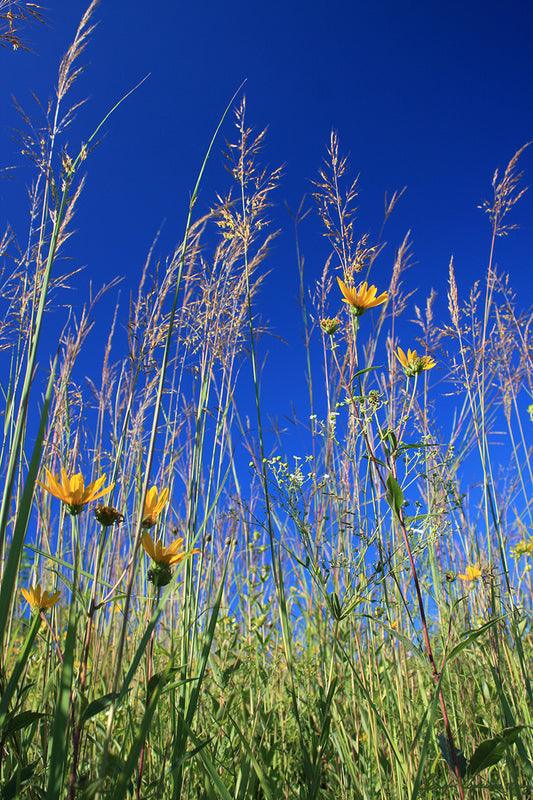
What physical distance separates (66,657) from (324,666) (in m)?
0.76

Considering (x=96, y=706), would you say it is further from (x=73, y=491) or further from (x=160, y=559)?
(x=73, y=491)

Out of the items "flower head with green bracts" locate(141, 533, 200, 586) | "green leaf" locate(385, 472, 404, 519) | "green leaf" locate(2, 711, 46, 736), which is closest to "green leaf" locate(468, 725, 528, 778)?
"green leaf" locate(385, 472, 404, 519)

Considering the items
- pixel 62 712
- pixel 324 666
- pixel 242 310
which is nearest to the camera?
pixel 62 712

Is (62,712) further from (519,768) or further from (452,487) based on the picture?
(519,768)

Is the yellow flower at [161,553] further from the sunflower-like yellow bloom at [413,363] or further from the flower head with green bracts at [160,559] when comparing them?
the sunflower-like yellow bloom at [413,363]

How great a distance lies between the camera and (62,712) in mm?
494

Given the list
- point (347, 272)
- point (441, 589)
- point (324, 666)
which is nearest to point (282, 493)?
point (324, 666)

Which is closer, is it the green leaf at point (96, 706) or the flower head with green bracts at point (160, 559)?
the green leaf at point (96, 706)

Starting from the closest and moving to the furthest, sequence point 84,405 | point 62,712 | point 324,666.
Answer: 1. point 62,712
2. point 324,666
3. point 84,405

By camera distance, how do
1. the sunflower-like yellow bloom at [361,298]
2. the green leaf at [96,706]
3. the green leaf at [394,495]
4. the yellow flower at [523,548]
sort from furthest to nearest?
the yellow flower at [523,548] < the sunflower-like yellow bloom at [361,298] < the green leaf at [394,495] < the green leaf at [96,706]

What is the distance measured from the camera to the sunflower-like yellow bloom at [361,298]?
3.51 feet

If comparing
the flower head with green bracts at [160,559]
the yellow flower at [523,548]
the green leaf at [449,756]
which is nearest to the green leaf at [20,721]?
the flower head with green bracts at [160,559]

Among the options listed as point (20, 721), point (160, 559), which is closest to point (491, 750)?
point (160, 559)

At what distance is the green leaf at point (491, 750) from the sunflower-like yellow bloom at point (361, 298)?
83 cm
